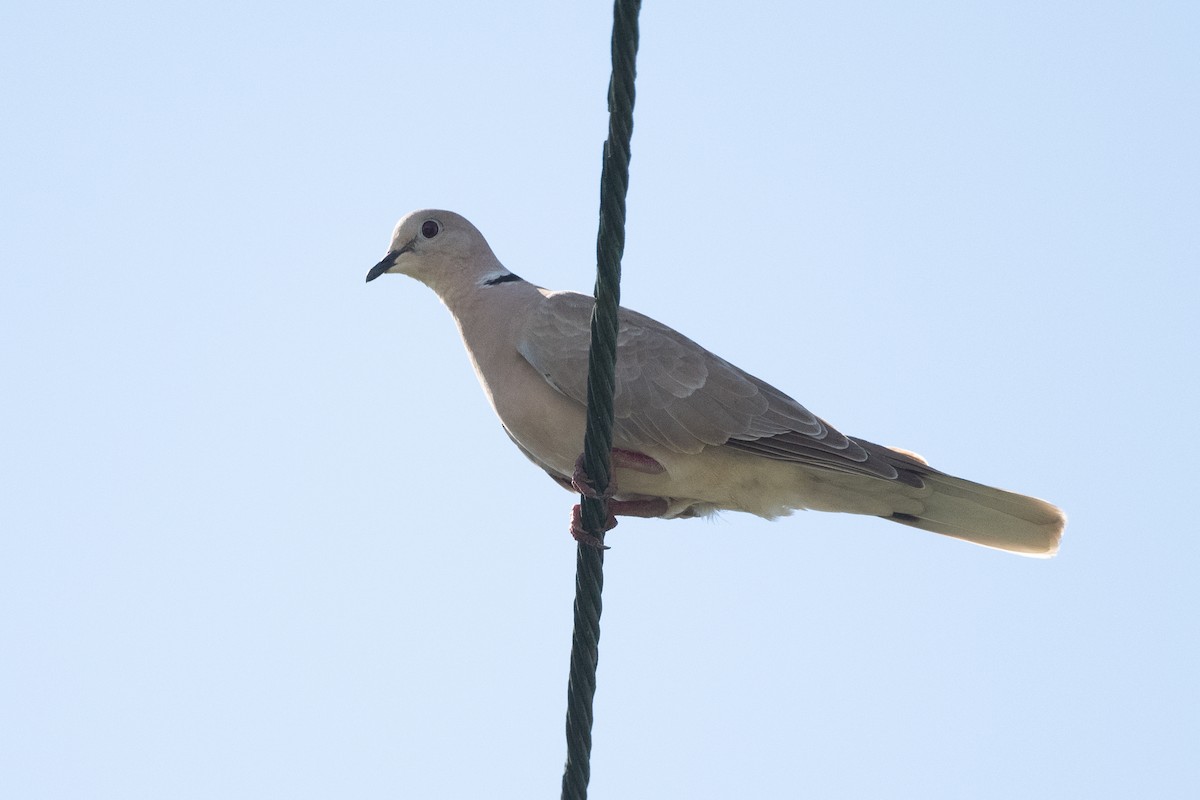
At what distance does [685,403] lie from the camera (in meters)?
4.68

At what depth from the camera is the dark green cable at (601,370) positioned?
283cm

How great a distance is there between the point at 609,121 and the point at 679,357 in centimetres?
209

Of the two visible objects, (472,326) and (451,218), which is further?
(451,218)

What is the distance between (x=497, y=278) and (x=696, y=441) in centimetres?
122

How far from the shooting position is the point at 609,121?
2.88m

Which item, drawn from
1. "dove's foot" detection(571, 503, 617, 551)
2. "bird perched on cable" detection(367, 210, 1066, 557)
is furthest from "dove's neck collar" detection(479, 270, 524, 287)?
"dove's foot" detection(571, 503, 617, 551)

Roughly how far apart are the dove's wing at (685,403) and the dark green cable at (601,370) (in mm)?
1269

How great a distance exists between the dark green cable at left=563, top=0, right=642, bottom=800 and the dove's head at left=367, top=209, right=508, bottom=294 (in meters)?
2.35

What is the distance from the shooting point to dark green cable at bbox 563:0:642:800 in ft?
9.27

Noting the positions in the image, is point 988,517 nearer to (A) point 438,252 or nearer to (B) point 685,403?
(B) point 685,403

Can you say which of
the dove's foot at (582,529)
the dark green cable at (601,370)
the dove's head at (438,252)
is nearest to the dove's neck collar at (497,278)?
the dove's head at (438,252)

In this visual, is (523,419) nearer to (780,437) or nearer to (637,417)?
(637,417)

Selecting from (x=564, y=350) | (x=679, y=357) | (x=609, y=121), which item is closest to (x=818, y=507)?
(x=679, y=357)

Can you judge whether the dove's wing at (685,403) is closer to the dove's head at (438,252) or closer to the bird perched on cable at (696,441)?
the bird perched on cable at (696,441)
